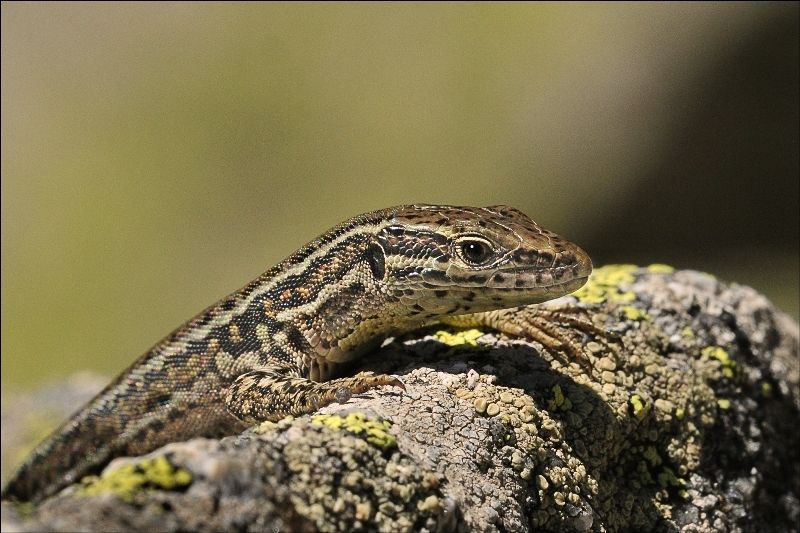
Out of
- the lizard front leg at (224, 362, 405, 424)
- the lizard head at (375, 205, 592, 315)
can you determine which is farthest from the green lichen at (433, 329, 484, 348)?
the lizard front leg at (224, 362, 405, 424)

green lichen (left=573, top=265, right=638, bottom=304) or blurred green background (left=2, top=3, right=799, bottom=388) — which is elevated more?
blurred green background (left=2, top=3, right=799, bottom=388)

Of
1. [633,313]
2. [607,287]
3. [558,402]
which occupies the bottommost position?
[558,402]

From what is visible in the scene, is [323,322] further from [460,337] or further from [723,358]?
[723,358]

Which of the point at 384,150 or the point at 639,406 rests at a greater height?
the point at 384,150

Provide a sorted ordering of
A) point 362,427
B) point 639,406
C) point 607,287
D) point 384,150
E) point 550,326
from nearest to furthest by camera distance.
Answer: point 362,427 < point 639,406 < point 550,326 < point 607,287 < point 384,150

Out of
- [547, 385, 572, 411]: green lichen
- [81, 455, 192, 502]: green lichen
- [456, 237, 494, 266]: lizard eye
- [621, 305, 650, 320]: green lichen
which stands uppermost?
[621, 305, 650, 320]: green lichen

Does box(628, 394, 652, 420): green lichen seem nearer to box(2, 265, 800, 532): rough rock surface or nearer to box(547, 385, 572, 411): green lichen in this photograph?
box(2, 265, 800, 532): rough rock surface

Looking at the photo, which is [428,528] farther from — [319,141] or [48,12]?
[48,12]

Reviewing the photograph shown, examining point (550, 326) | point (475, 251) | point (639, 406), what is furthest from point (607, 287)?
point (475, 251)
